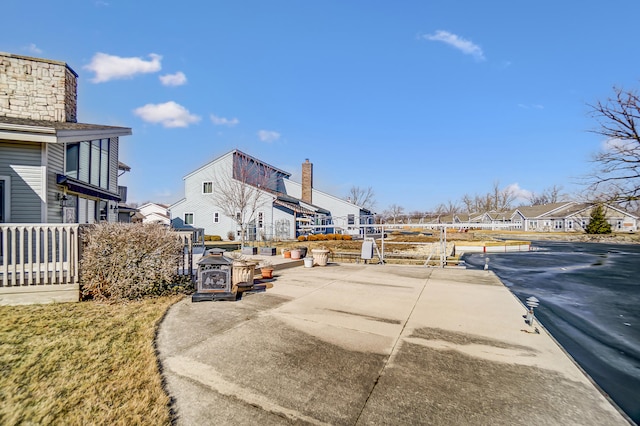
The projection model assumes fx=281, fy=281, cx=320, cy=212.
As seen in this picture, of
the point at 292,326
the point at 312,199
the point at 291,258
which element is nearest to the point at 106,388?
the point at 292,326

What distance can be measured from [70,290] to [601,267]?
2385cm

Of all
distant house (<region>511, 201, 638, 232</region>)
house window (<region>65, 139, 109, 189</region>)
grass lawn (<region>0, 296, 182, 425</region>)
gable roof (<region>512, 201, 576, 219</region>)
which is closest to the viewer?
grass lawn (<region>0, 296, 182, 425</region>)

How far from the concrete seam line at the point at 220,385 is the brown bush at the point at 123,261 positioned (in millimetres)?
3337

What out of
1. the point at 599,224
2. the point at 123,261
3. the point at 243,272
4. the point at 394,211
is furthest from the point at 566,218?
the point at 123,261

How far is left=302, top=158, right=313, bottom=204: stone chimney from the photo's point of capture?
34844mm

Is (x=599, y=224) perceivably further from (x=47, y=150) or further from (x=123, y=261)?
(x=47, y=150)

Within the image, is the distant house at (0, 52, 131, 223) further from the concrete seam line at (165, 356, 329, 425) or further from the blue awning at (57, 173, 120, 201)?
the concrete seam line at (165, 356, 329, 425)

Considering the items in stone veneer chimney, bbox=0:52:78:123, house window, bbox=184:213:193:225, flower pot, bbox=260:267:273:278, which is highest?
stone veneer chimney, bbox=0:52:78:123

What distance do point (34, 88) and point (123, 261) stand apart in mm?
9692

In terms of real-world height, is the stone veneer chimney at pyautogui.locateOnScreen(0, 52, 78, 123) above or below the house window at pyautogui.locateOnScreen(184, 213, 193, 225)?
above

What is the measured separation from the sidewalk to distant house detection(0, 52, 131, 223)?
6699 mm

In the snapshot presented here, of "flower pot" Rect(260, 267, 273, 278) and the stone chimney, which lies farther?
Answer: the stone chimney

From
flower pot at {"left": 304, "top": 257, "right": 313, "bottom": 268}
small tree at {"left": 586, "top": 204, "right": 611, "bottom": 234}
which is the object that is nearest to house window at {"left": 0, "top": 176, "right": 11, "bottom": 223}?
flower pot at {"left": 304, "top": 257, "right": 313, "bottom": 268}

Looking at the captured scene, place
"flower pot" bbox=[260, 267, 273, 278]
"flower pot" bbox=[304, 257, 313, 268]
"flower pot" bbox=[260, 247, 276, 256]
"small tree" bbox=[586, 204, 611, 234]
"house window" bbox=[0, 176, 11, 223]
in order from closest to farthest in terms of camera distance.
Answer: "house window" bbox=[0, 176, 11, 223], "flower pot" bbox=[260, 267, 273, 278], "flower pot" bbox=[304, 257, 313, 268], "flower pot" bbox=[260, 247, 276, 256], "small tree" bbox=[586, 204, 611, 234]
